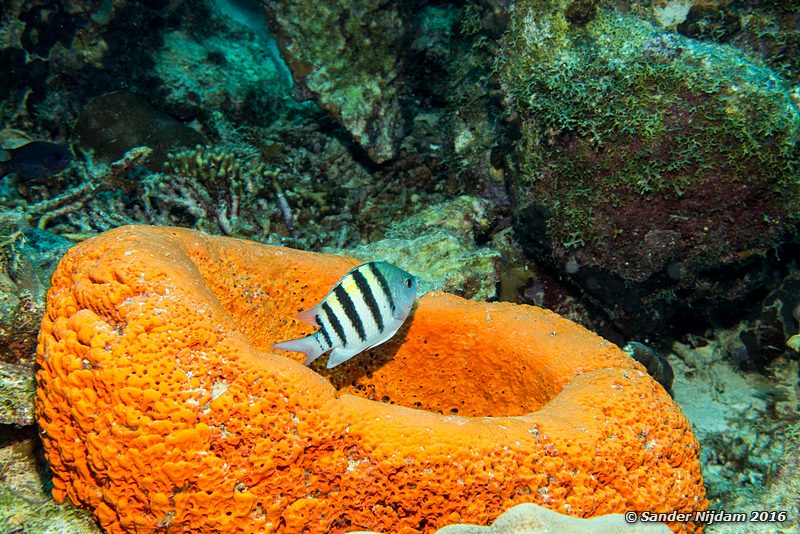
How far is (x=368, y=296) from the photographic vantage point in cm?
193

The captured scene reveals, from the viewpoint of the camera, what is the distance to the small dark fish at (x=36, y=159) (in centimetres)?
506

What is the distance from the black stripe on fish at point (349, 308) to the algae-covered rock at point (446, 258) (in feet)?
5.47

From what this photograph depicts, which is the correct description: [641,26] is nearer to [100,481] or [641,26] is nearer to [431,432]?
[431,432]

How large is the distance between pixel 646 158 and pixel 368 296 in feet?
9.56

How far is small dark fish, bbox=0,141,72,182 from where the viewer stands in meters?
5.06

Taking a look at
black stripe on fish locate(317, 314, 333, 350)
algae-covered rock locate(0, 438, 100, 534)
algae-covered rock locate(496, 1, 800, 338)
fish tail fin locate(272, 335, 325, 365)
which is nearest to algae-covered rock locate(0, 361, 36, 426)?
algae-covered rock locate(0, 438, 100, 534)

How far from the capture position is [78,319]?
155 centimetres

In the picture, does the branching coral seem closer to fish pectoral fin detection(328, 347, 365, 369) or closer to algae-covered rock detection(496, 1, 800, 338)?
algae-covered rock detection(496, 1, 800, 338)

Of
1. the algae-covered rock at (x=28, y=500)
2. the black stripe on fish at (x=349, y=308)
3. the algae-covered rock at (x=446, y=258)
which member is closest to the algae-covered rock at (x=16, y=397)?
the algae-covered rock at (x=28, y=500)

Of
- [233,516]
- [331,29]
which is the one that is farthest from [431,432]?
[331,29]

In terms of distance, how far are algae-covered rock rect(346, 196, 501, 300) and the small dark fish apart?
3.90m

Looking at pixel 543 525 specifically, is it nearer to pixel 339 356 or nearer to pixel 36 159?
pixel 339 356

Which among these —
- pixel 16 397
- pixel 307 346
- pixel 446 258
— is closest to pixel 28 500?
pixel 16 397

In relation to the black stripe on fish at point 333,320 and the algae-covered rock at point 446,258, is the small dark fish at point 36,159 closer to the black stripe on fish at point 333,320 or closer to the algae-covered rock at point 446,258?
the algae-covered rock at point 446,258
